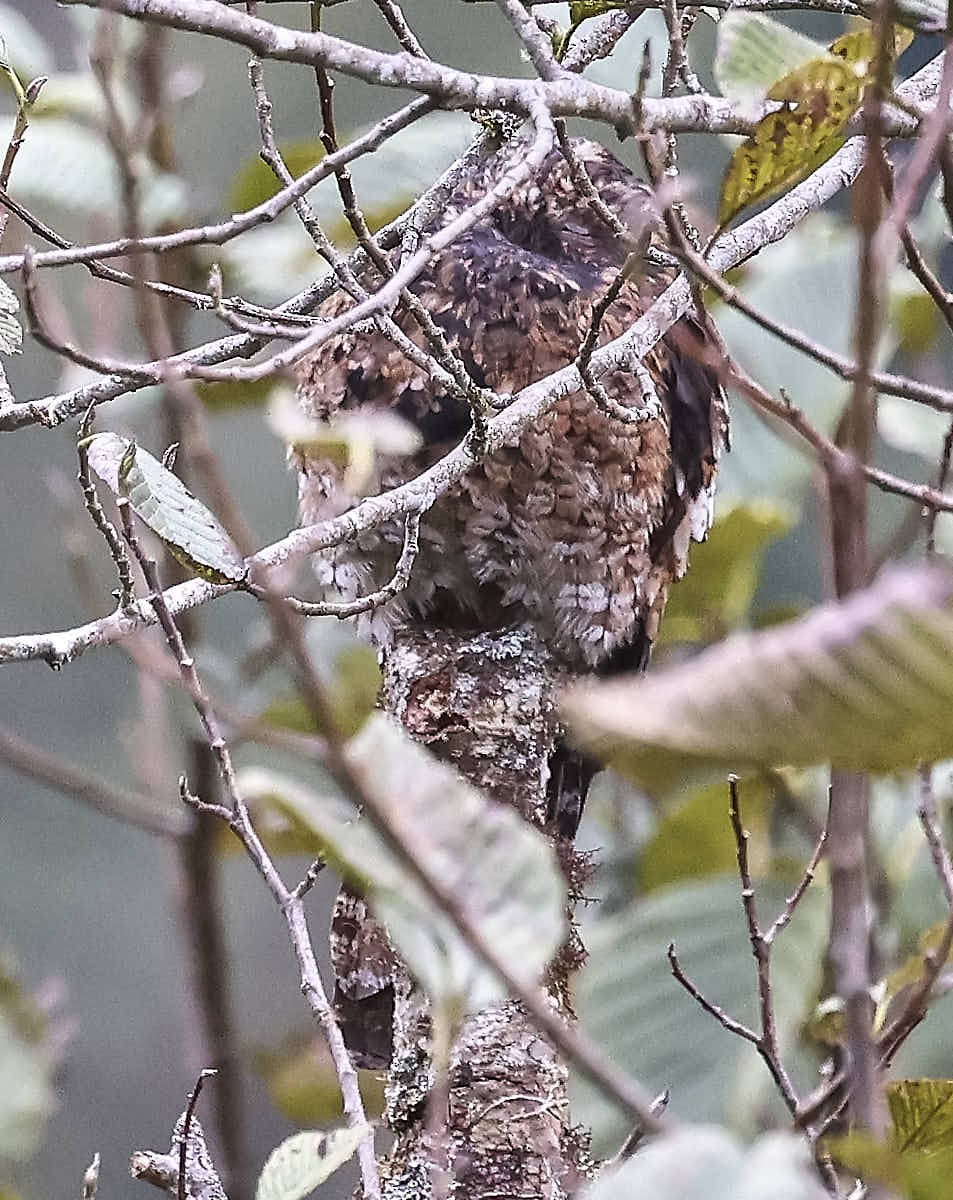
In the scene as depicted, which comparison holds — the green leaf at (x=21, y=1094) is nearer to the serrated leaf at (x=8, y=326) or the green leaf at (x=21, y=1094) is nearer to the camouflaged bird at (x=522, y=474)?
the serrated leaf at (x=8, y=326)

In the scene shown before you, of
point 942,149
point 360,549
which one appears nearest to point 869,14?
point 942,149

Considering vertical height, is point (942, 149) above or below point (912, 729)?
above

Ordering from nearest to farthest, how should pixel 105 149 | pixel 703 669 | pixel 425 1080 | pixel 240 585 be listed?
pixel 703 669
pixel 240 585
pixel 425 1080
pixel 105 149

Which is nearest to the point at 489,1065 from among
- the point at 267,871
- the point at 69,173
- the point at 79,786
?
the point at 267,871

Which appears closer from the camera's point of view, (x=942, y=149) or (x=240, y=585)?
(x=942, y=149)

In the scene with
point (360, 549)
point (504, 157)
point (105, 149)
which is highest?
point (105, 149)

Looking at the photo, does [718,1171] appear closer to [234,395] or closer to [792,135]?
[792,135]

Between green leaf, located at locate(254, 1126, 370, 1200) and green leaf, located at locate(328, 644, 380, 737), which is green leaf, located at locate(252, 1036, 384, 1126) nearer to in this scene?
green leaf, located at locate(328, 644, 380, 737)

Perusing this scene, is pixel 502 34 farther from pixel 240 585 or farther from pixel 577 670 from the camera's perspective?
pixel 240 585
